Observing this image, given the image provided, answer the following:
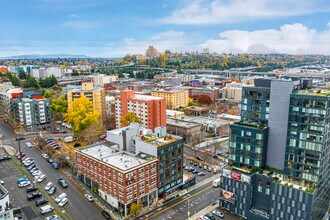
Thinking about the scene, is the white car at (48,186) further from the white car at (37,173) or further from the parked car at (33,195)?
the white car at (37,173)

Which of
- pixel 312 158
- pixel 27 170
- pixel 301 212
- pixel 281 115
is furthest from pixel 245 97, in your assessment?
pixel 27 170

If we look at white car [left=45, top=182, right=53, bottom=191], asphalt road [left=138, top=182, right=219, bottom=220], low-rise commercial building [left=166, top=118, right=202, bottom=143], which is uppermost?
low-rise commercial building [left=166, top=118, right=202, bottom=143]

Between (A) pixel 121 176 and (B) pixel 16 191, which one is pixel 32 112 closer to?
(B) pixel 16 191

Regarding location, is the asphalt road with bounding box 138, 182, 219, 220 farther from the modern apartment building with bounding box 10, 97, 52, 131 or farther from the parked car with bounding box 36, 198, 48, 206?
the modern apartment building with bounding box 10, 97, 52, 131

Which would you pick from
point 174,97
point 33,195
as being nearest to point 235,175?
point 33,195

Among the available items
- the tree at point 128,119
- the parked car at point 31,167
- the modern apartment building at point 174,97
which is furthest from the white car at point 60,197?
the modern apartment building at point 174,97

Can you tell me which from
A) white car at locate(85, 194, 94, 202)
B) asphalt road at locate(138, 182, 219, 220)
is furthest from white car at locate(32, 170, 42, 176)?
asphalt road at locate(138, 182, 219, 220)
